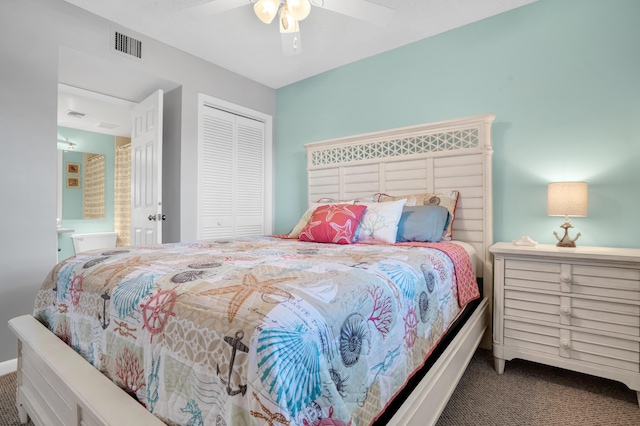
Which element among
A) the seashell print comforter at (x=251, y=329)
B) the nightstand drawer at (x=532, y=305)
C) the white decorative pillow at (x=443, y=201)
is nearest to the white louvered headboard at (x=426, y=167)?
Result: the white decorative pillow at (x=443, y=201)

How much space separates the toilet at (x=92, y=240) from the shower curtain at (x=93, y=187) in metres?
0.32

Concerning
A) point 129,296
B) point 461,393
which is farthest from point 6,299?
point 461,393

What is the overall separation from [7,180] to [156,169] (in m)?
1.01

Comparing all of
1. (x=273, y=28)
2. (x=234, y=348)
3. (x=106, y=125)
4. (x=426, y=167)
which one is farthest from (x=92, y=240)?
(x=234, y=348)

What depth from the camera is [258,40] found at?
2.80 m

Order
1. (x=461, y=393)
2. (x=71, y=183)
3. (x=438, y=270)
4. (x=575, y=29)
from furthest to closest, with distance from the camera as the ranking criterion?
(x=71, y=183) < (x=575, y=29) < (x=461, y=393) < (x=438, y=270)

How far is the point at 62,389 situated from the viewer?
3.57 ft

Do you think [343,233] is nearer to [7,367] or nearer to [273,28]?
[273,28]

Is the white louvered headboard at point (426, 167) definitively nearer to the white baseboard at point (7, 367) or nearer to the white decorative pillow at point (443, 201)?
the white decorative pillow at point (443, 201)

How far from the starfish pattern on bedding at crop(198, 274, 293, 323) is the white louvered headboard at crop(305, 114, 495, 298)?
1897 millimetres

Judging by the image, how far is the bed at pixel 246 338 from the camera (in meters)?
0.70

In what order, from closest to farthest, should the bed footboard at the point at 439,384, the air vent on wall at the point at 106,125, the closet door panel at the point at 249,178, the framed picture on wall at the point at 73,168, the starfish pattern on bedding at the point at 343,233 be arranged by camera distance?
the bed footboard at the point at 439,384 → the starfish pattern on bedding at the point at 343,233 → the closet door panel at the point at 249,178 → the air vent on wall at the point at 106,125 → the framed picture on wall at the point at 73,168

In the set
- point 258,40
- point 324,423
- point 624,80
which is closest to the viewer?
point 324,423

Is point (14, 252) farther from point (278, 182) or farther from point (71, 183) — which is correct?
point (71, 183)
